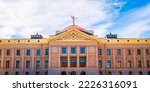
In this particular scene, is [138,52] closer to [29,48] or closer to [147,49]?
[147,49]

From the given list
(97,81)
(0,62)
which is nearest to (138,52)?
(0,62)

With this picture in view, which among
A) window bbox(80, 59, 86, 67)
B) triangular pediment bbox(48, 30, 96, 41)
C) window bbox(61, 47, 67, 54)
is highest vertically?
triangular pediment bbox(48, 30, 96, 41)

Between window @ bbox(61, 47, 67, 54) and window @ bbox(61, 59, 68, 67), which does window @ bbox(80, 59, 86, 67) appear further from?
window @ bbox(61, 47, 67, 54)

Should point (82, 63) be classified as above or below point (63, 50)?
below

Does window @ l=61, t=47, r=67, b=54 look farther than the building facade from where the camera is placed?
No

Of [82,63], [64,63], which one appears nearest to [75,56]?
[82,63]

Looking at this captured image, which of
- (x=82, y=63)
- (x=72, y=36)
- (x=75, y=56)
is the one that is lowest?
(x=82, y=63)

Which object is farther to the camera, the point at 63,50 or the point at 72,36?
the point at 72,36

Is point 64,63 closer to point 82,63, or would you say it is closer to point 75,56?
point 75,56

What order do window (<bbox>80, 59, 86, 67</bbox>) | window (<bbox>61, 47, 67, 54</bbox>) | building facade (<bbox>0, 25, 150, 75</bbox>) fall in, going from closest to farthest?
window (<bbox>80, 59, 86, 67</bbox>) → window (<bbox>61, 47, 67, 54</bbox>) → building facade (<bbox>0, 25, 150, 75</bbox>)

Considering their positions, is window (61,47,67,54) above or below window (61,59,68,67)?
above

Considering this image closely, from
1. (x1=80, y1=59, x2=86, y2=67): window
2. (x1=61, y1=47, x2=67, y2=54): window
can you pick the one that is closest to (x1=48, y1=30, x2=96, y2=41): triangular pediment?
(x1=61, y1=47, x2=67, y2=54): window

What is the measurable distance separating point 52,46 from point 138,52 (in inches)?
682

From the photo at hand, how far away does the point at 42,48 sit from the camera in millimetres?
49812
